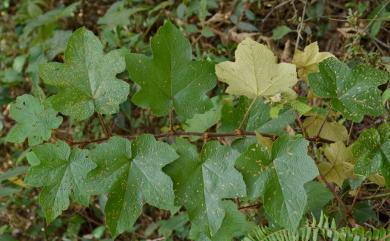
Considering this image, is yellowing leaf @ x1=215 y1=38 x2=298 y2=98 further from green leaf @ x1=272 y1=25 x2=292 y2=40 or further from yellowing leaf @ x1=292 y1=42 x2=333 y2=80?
green leaf @ x1=272 y1=25 x2=292 y2=40

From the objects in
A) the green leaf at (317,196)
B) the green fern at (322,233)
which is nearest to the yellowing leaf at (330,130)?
the green leaf at (317,196)

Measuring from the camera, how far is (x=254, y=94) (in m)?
1.15

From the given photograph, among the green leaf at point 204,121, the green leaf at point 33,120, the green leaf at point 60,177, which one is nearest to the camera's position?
the green leaf at point 60,177

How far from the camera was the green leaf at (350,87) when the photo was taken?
3.64ft

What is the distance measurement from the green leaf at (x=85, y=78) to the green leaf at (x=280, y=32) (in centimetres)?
102

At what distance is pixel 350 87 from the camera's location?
1130 mm

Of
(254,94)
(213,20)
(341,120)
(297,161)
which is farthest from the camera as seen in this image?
(213,20)

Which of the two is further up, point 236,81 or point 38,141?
point 236,81

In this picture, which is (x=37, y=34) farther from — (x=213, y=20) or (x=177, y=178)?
(x=177, y=178)

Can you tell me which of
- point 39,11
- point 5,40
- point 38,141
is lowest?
point 5,40

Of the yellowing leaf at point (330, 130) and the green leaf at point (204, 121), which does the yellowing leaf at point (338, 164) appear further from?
the green leaf at point (204, 121)

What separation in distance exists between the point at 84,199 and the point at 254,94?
0.45 meters

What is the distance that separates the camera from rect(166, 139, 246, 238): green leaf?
1.04 m

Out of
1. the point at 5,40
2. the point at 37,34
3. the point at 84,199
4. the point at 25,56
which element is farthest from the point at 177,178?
the point at 5,40
